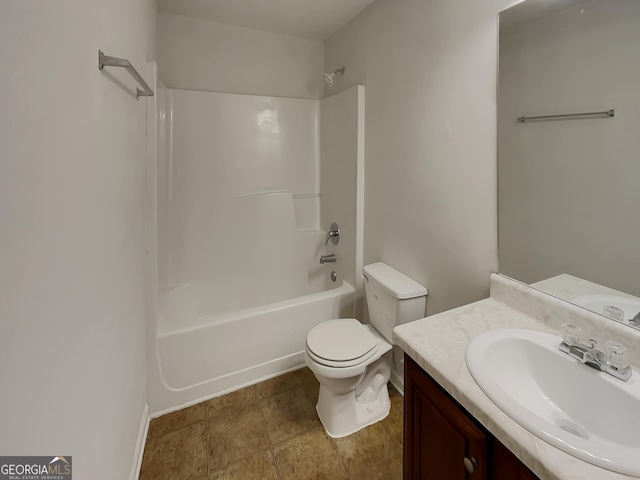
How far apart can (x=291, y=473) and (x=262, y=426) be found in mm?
319

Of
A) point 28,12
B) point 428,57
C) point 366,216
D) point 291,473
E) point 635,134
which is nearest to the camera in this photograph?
point 28,12

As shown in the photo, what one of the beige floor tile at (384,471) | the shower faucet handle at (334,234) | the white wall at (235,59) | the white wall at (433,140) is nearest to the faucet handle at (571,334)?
the white wall at (433,140)

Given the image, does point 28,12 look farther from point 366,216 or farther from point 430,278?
point 366,216

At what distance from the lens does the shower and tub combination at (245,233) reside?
5.85ft

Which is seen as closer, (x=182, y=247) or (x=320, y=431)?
(x=320, y=431)

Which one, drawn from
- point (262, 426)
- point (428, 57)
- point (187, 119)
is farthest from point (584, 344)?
point (187, 119)

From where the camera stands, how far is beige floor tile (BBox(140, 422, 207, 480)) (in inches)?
53.6

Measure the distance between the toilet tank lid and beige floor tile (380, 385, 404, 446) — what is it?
0.71 meters

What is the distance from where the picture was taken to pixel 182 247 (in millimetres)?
2217

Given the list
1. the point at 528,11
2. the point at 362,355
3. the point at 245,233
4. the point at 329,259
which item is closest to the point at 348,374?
the point at 362,355

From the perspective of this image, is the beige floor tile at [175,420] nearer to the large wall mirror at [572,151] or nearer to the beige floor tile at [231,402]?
the beige floor tile at [231,402]

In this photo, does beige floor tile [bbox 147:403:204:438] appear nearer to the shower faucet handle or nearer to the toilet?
the toilet

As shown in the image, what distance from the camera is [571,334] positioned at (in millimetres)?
865

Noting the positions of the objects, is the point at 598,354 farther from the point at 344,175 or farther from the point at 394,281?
the point at 344,175
